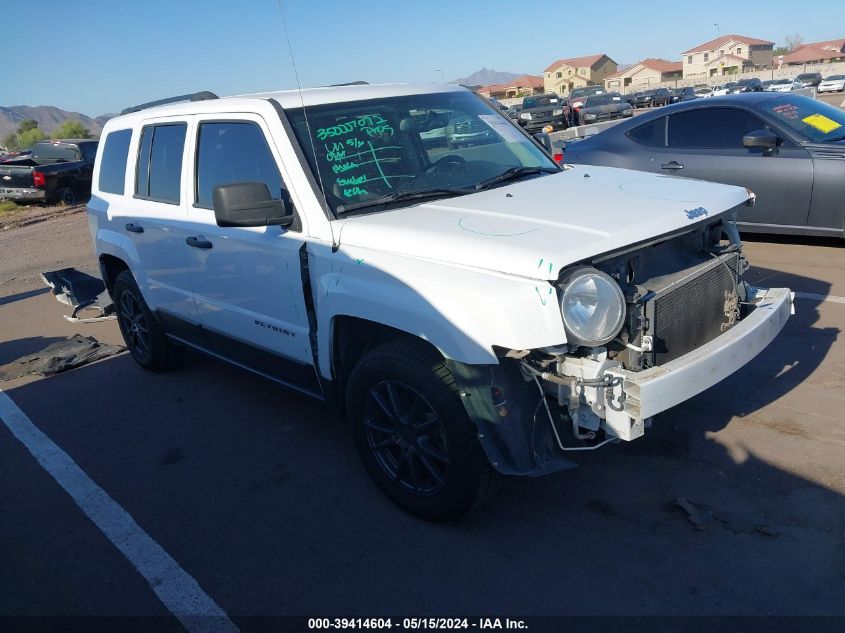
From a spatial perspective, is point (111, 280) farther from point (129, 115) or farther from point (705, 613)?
point (705, 613)

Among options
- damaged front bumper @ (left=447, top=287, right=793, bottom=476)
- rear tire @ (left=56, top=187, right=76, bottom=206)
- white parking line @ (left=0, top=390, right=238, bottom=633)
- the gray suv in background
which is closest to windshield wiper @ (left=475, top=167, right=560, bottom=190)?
damaged front bumper @ (left=447, top=287, right=793, bottom=476)

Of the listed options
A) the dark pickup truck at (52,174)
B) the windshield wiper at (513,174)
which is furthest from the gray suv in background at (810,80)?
the windshield wiper at (513,174)

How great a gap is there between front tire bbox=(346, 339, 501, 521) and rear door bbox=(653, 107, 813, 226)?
526cm

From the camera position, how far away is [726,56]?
98.4m

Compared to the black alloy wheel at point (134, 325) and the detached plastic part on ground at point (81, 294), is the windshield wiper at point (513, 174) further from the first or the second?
the detached plastic part on ground at point (81, 294)

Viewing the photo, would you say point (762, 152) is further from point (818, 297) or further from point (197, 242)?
point (197, 242)

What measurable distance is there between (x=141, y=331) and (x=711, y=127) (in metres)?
5.93

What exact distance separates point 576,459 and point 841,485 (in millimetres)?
1253

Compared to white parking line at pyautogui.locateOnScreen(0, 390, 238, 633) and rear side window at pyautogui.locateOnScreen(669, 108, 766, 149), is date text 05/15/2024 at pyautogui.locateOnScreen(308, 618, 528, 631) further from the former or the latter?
rear side window at pyautogui.locateOnScreen(669, 108, 766, 149)

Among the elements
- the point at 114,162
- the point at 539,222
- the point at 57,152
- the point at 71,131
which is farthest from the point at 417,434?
the point at 71,131

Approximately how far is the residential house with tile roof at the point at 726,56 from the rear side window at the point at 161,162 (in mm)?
101116

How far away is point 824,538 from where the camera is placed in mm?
3145

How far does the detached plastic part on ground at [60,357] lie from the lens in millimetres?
6422

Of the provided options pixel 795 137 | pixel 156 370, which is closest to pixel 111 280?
pixel 156 370
